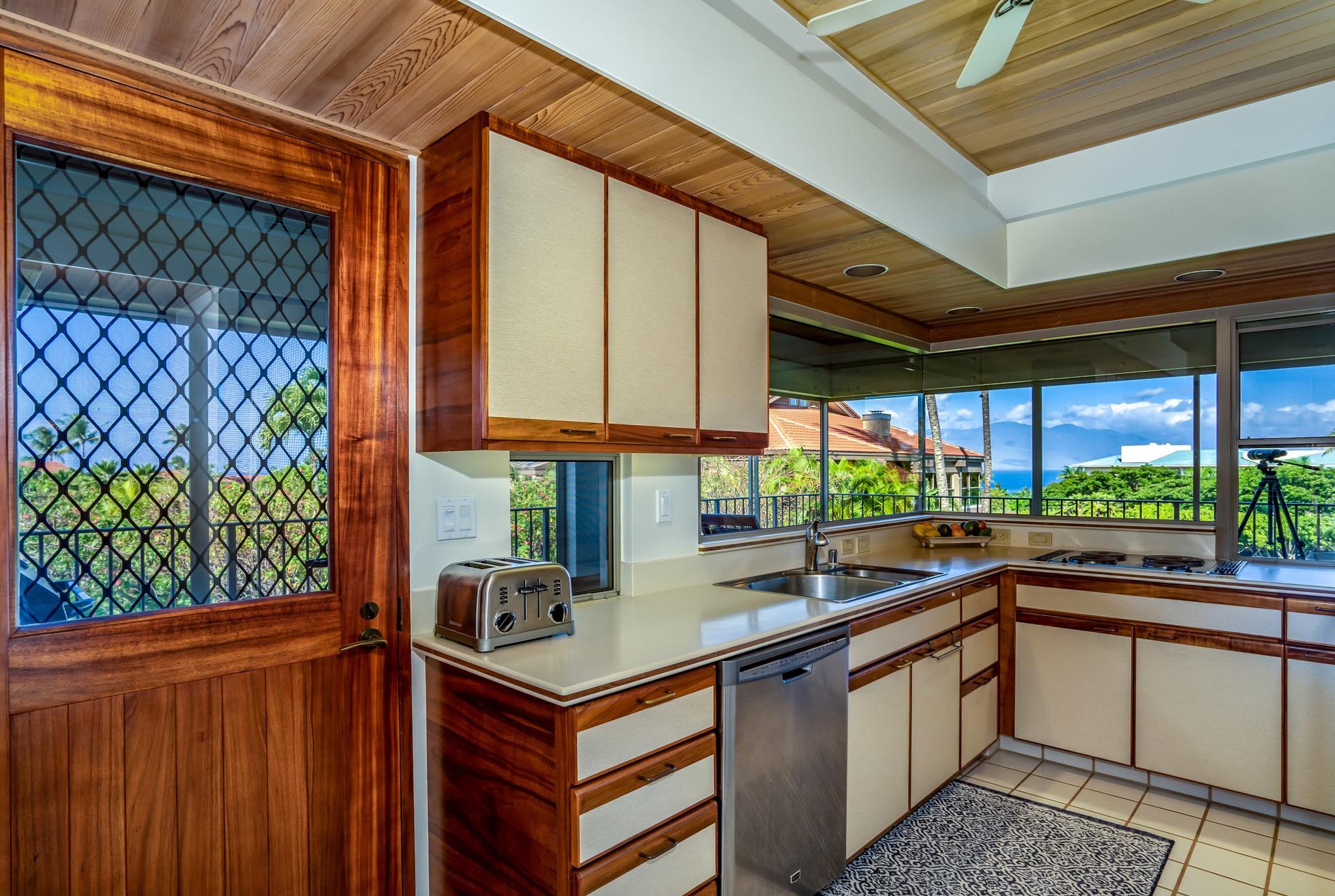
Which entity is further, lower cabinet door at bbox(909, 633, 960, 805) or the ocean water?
the ocean water

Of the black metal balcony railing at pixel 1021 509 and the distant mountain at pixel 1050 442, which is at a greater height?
the distant mountain at pixel 1050 442

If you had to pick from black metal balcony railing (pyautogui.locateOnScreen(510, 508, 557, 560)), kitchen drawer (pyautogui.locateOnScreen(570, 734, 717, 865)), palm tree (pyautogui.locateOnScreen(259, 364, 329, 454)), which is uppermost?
palm tree (pyautogui.locateOnScreen(259, 364, 329, 454))

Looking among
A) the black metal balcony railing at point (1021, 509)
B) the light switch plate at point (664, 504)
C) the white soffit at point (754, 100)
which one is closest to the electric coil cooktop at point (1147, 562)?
the black metal balcony railing at point (1021, 509)

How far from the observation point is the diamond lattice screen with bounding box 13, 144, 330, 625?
144 cm

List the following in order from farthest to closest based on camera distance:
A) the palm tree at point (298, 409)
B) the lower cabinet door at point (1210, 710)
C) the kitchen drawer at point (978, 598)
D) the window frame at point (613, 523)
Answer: the kitchen drawer at point (978, 598) → the lower cabinet door at point (1210, 710) → the window frame at point (613, 523) → the palm tree at point (298, 409)

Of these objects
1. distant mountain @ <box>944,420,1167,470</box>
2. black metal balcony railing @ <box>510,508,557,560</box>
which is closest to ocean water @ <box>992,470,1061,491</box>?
distant mountain @ <box>944,420,1167,470</box>

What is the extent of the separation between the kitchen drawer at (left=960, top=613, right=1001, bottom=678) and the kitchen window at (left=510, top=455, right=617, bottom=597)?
1584mm

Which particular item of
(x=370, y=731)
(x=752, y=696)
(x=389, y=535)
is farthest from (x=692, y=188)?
(x=370, y=731)

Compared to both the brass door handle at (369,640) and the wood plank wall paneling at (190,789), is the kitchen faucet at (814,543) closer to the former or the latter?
the brass door handle at (369,640)

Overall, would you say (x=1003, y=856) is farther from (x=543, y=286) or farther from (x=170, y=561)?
(x=170, y=561)

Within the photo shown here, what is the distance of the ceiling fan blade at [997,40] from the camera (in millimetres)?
1530

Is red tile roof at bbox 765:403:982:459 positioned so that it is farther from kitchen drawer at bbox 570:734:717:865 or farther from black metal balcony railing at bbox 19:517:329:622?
black metal balcony railing at bbox 19:517:329:622

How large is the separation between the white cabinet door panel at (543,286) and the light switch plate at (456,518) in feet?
1.34

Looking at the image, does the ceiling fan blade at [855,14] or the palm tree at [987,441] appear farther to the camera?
the palm tree at [987,441]
